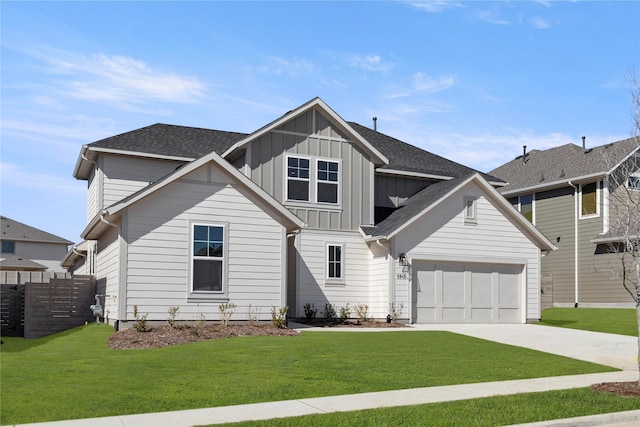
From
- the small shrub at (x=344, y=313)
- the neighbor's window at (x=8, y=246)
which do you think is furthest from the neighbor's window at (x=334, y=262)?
the neighbor's window at (x=8, y=246)

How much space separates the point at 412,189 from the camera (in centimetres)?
2767

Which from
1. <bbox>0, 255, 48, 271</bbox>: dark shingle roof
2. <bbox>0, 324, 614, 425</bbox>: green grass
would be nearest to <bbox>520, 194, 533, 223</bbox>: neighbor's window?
<bbox>0, 324, 614, 425</bbox>: green grass

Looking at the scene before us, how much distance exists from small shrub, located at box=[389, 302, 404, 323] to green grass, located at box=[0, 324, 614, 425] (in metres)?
5.15

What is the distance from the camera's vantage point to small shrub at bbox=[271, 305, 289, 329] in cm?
1969

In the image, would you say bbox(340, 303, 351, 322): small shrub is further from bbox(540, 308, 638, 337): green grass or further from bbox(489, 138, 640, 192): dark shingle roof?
bbox(489, 138, 640, 192): dark shingle roof

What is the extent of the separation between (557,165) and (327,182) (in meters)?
16.2

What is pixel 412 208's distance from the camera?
80.7 feet

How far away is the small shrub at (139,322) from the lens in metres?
18.0

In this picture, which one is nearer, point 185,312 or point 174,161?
point 185,312

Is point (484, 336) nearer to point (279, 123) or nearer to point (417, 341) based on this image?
point (417, 341)

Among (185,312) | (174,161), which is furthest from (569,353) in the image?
(174,161)

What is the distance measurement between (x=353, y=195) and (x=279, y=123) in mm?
3664

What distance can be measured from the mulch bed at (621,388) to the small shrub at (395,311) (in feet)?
38.2

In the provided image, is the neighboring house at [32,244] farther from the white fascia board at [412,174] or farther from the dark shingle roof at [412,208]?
the dark shingle roof at [412,208]
